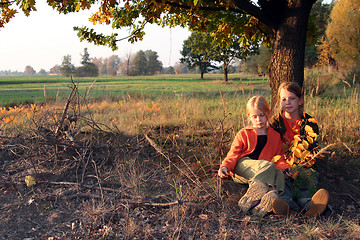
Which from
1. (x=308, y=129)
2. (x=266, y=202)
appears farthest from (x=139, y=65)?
(x=266, y=202)

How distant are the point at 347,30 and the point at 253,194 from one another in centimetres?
2824

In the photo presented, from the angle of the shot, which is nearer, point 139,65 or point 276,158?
point 276,158

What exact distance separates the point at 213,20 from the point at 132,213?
3521 millimetres

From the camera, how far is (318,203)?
2668 millimetres

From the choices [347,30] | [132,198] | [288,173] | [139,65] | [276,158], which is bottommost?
[132,198]

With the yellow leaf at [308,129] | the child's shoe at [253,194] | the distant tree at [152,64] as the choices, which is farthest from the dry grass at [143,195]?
the distant tree at [152,64]

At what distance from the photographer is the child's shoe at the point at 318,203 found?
2.64 meters

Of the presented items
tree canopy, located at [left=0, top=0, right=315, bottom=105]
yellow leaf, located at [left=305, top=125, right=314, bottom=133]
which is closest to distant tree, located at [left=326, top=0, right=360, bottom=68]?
tree canopy, located at [left=0, top=0, right=315, bottom=105]

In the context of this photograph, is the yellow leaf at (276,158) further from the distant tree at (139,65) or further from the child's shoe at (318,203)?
the distant tree at (139,65)

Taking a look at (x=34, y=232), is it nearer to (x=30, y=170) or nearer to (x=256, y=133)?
(x=30, y=170)

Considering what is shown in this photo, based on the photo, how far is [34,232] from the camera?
2.55 meters

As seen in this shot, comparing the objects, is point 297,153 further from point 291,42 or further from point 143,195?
point 291,42

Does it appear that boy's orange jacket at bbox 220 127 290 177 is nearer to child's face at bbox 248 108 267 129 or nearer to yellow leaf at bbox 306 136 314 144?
child's face at bbox 248 108 267 129

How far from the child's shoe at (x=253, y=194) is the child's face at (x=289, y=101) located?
0.97 metres
